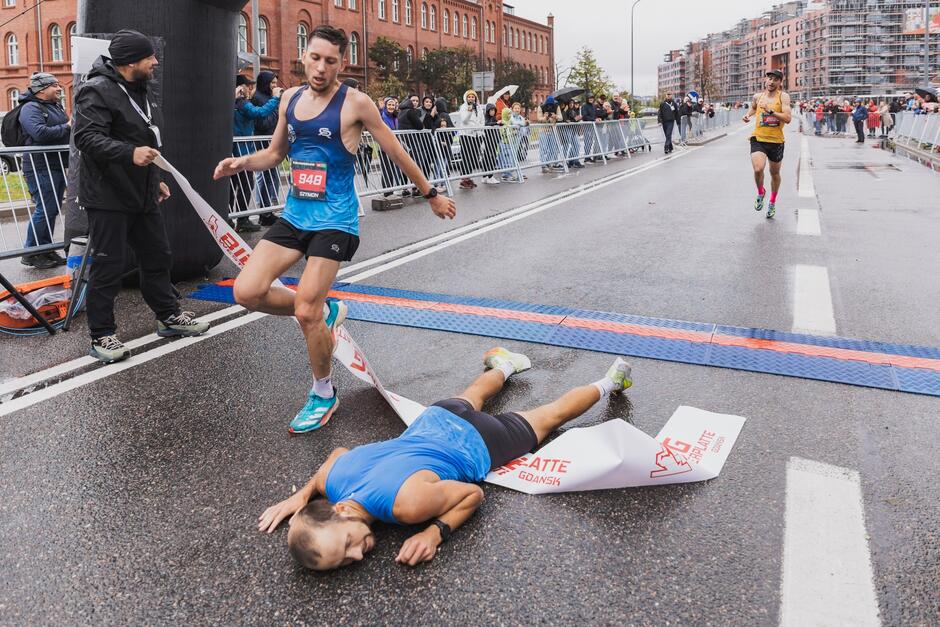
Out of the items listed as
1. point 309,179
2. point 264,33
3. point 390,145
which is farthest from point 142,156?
point 264,33

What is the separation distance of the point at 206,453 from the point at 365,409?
0.86 meters

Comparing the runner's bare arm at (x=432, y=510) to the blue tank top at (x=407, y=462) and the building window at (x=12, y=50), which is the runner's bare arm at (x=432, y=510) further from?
the building window at (x=12, y=50)

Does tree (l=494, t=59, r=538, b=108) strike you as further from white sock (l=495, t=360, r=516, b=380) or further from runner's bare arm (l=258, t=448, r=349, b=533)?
runner's bare arm (l=258, t=448, r=349, b=533)

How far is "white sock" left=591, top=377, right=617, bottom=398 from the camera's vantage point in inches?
165

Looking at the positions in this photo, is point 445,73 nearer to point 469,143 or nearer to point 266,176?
point 469,143

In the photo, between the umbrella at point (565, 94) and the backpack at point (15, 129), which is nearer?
the backpack at point (15, 129)

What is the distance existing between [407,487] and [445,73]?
62.9 meters

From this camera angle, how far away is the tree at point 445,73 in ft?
204

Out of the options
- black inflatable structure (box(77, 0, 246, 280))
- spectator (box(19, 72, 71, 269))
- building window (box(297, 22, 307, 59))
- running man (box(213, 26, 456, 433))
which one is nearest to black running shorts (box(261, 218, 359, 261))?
running man (box(213, 26, 456, 433))

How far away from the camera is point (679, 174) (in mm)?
19516

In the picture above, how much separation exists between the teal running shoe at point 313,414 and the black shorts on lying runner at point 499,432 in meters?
0.81

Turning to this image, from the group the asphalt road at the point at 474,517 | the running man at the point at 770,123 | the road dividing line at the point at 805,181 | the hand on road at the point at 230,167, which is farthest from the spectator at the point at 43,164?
the road dividing line at the point at 805,181

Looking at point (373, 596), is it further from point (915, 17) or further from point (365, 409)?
point (915, 17)

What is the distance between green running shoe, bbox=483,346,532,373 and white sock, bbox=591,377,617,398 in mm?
615
